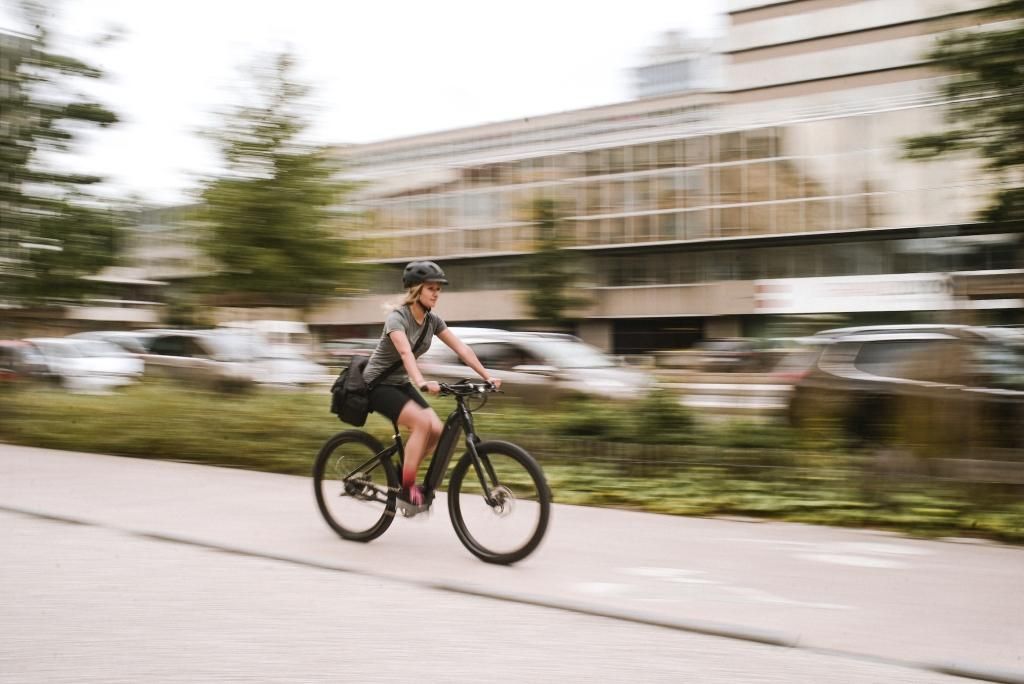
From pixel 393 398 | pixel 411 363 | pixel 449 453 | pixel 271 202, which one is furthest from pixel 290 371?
pixel 411 363

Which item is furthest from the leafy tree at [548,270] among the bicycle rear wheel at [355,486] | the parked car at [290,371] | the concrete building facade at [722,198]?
the bicycle rear wheel at [355,486]

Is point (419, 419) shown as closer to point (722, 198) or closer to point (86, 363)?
point (86, 363)

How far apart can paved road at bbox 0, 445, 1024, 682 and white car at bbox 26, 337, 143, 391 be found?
5.41 metres

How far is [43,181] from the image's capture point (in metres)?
13.1

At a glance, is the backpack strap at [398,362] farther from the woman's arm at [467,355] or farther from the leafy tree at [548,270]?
the leafy tree at [548,270]

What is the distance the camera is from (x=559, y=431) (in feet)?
30.2

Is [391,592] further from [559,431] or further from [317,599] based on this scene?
[559,431]

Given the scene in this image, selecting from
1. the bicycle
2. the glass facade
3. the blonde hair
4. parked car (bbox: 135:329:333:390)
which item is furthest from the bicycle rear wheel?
the glass facade

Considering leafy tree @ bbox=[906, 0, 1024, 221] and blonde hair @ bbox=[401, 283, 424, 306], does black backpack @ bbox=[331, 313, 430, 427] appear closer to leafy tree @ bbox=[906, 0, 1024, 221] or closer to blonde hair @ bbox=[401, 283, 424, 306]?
blonde hair @ bbox=[401, 283, 424, 306]

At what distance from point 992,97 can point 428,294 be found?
5174 mm

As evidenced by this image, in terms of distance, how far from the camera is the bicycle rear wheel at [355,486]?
6180mm

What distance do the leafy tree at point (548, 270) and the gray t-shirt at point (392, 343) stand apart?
35005 mm

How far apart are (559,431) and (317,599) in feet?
14.9

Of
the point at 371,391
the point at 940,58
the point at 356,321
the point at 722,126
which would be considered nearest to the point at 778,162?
the point at 722,126
